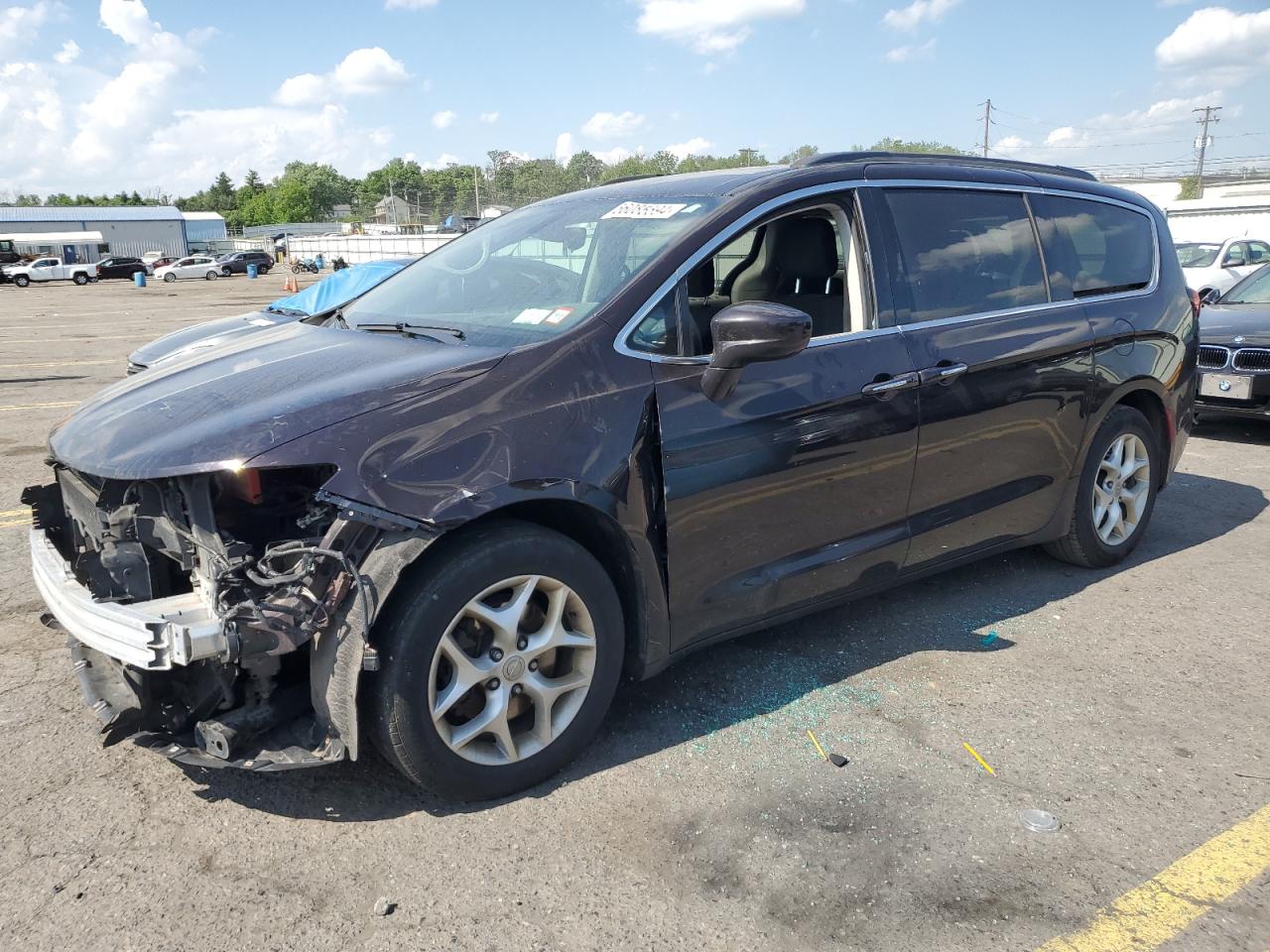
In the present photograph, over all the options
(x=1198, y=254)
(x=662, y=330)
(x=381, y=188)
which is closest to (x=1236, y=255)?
(x=1198, y=254)

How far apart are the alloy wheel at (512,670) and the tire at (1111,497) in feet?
9.45

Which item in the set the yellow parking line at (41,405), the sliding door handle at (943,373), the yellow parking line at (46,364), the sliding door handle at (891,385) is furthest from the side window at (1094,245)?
the yellow parking line at (46,364)

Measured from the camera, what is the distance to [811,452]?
3.36 meters

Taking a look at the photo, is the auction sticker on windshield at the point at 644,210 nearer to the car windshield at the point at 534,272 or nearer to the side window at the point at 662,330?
the car windshield at the point at 534,272

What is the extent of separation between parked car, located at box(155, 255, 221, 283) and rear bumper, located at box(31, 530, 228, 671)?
174ft

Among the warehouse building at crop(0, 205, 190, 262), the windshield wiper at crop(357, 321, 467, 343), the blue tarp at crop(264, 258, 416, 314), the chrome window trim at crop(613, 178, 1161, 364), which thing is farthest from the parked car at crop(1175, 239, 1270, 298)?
the warehouse building at crop(0, 205, 190, 262)

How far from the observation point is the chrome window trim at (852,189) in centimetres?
309

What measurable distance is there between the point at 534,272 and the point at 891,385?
4.61 feet

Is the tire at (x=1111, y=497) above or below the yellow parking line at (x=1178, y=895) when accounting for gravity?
above

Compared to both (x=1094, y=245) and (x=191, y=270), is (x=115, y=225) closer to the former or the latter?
(x=191, y=270)

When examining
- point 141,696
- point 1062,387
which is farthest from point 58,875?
point 1062,387

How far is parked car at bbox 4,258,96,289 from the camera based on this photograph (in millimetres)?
46250

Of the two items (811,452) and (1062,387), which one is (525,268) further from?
(1062,387)

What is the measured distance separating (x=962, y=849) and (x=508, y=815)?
1.30 m
